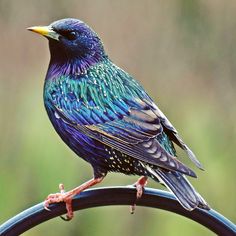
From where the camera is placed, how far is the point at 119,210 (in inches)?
187

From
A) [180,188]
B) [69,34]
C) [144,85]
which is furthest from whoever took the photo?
[144,85]

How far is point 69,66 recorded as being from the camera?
2.67 metres

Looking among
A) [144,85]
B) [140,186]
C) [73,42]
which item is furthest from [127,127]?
[144,85]

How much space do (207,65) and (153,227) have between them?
2.97 ft

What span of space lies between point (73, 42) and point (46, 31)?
0.17 meters

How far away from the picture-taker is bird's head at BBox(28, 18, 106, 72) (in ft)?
8.41

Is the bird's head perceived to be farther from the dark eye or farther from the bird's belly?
the bird's belly

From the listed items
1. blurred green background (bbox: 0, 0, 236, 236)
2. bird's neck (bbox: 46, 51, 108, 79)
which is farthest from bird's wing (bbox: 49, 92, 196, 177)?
blurred green background (bbox: 0, 0, 236, 236)

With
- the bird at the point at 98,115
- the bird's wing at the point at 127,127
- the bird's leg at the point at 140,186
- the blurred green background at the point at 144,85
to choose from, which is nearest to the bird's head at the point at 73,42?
the bird at the point at 98,115

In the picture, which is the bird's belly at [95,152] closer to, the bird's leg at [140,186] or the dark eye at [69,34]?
the bird's leg at [140,186]

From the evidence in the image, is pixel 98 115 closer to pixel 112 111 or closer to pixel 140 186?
pixel 112 111

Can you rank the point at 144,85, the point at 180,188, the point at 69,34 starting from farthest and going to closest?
the point at 144,85 < the point at 69,34 < the point at 180,188

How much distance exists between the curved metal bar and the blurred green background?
1915mm

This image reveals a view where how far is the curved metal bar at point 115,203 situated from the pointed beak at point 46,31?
1.46ft
